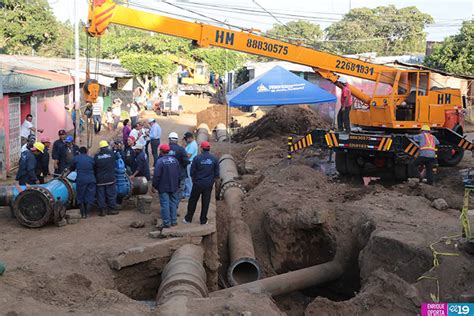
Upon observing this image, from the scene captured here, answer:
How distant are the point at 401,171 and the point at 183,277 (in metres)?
8.67

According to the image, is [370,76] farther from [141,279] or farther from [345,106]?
[141,279]

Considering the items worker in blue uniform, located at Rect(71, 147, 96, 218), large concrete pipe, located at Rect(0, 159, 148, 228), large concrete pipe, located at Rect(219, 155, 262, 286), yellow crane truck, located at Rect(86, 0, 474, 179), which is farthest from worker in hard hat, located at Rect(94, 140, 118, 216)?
yellow crane truck, located at Rect(86, 0, 474, 179)

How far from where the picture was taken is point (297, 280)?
32.6 ft

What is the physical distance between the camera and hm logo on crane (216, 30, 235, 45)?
13.5 meters

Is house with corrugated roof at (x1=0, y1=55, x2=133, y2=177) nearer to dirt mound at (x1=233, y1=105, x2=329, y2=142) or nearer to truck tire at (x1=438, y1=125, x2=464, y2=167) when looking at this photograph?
dirt mound at (x1=233, y1=105, x2=329, y2=142)

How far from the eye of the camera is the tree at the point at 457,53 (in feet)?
94.3

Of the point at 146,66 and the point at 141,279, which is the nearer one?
the point at 141,279

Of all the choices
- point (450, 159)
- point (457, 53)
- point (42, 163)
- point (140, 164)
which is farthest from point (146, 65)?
point (140, 164)

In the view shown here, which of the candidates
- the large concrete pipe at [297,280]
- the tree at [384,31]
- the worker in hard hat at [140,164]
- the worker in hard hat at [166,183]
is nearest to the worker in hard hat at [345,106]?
the large concrete pipe at [297,280]

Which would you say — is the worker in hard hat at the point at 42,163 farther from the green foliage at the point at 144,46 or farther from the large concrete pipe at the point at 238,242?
the green foliage at the point at 144,46

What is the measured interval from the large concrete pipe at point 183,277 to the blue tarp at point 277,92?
9291mm

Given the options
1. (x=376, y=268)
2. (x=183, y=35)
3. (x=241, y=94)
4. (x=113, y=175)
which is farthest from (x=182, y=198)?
(x=241, y=94)

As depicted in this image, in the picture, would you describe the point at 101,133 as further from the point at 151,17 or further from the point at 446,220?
the point at 446,220

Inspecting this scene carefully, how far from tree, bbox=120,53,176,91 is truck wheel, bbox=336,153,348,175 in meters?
26.0
